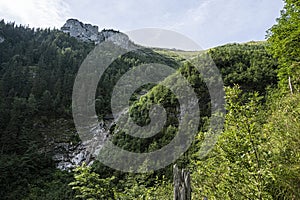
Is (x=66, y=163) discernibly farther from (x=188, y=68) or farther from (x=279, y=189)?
(x=279, y=189)

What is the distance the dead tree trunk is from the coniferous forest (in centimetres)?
71

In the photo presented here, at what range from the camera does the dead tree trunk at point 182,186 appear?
291cm

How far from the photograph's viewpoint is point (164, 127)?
2256 cm

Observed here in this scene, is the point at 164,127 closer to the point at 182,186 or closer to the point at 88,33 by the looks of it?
the point at 182,186

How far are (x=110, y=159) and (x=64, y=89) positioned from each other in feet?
116

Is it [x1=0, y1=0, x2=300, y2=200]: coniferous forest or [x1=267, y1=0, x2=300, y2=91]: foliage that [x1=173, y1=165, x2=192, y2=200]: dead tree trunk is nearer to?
[x1=0, y1=0, x2=300, y2=200]: coniferous forest

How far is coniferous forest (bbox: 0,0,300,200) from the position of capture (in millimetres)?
3383

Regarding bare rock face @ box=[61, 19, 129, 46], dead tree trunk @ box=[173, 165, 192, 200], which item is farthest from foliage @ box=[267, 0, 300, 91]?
bare rock face @ box=[61, 19, 129, 46]

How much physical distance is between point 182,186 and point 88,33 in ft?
387

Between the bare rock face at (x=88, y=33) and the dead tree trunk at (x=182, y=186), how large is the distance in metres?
107

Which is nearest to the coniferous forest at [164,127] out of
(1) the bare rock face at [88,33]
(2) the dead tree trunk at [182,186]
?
(2) the dead tree trunk at [182,186]

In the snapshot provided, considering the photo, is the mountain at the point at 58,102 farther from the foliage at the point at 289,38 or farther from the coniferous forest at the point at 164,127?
the foliage at the point at 289,38

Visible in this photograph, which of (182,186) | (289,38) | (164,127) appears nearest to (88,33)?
(164,127)

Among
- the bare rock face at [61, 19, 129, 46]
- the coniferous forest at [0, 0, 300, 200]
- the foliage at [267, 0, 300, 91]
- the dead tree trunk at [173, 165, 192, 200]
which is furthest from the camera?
the bare rock face at [61, 19, 129, 46]
